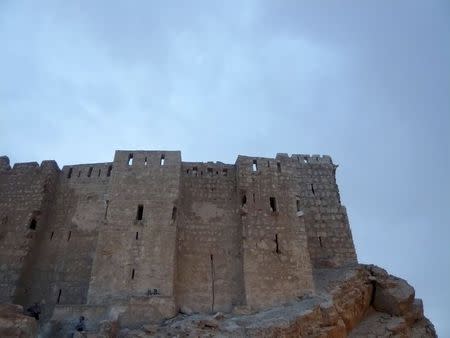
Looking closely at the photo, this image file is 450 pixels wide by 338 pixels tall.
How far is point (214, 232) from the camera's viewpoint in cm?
2080

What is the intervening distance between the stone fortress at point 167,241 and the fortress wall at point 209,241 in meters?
0.05

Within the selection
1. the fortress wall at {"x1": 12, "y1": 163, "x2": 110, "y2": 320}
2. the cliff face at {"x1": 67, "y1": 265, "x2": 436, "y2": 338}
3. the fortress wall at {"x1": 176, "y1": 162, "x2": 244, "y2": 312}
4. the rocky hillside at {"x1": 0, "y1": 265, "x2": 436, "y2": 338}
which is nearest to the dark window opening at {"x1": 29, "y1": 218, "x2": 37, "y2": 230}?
the fortress wall at {"x1": 12, "y1": 163, "x2": 110, "y2": 320}

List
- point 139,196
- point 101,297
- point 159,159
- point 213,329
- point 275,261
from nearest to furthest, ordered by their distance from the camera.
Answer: point 213,329 → point 101,297 → point 275,261 → point 139,196 → point 159,159

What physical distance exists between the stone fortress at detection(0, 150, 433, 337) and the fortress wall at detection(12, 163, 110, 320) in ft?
0.16

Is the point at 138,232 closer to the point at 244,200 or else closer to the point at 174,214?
the point at 174,214

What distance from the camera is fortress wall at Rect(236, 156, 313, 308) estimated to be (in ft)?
61.3

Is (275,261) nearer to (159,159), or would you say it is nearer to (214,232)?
(214,232)

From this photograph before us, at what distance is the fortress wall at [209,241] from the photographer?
62.3 feet

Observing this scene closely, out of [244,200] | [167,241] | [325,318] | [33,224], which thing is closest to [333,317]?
[325,318]

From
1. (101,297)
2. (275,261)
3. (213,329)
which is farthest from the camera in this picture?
(275,261)

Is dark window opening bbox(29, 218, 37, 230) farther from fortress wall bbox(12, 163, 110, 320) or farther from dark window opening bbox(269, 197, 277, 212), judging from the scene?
dark window opening bbox(269, 197, 277, 212)

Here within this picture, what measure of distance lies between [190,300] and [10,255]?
28.3ft

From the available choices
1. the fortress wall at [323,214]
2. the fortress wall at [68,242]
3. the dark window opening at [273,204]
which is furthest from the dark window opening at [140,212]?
the fortress wall at [323,214]

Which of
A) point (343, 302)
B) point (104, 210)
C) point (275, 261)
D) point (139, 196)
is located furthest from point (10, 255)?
point (343, 302)
